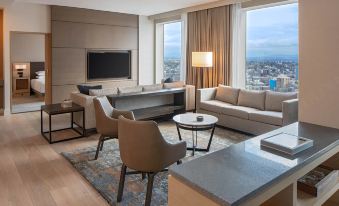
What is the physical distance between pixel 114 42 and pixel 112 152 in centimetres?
480

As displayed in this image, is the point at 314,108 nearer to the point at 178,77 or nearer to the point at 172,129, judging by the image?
the point at 172,129

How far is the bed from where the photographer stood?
9.10m

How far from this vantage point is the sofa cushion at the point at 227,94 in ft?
18.8

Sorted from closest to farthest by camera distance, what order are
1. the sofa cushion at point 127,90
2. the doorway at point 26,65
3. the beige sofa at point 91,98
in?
1. the beige sofa at point 91,98
2. the sofa cushion at point 127,90
3. the doorway at point 26,65

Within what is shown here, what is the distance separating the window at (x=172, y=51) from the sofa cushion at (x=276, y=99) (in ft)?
11.4

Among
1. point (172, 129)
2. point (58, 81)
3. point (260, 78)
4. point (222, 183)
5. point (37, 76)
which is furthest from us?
point (37, 76)

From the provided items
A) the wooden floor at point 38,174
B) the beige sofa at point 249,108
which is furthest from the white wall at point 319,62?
the beige sofa at point 249,108

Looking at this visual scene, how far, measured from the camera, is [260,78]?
6160 millimetres

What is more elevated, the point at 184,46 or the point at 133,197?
the point at 184,46

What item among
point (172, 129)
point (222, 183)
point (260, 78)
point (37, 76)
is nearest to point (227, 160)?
point (222, 183)

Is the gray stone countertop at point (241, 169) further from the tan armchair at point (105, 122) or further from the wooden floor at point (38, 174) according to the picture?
the tan armchair at point (105, 122)

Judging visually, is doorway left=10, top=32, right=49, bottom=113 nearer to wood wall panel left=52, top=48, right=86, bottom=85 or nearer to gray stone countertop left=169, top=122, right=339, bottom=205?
wood wall panel left=52, top=48, right=86, bottom=85

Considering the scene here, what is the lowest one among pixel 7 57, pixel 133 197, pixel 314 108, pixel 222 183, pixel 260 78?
pixel 133 197

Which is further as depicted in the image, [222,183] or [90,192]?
[90,192]
